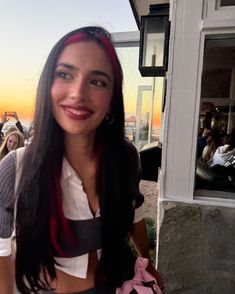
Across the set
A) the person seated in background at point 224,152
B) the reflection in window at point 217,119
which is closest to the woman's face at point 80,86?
the reflection in window at point 217,119

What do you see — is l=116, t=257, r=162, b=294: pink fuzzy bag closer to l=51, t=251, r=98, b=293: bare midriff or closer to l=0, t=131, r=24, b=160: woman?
l=51, t=251, r=98, b=293: bare midriff

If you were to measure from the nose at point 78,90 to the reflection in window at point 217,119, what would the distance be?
1560 mm

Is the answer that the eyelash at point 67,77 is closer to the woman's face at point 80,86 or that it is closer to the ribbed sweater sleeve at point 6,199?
the woman's face at point 80,86

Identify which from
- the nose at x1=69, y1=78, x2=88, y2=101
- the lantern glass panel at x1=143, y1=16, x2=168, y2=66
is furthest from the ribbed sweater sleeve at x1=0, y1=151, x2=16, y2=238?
the lantern glass panel at x1=143, y1=16, x2=168, y2=66

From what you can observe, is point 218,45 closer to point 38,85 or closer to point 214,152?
point 214,152

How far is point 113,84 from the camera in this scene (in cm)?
91

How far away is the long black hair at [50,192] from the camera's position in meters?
0.87

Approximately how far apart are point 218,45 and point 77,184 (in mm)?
1739

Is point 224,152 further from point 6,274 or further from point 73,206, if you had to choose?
point 6,274

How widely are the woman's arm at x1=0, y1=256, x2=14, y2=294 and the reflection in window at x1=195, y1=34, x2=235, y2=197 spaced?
166 centimetres

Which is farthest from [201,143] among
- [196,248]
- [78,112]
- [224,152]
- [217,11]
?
[78,112]

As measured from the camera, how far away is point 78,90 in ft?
2.76

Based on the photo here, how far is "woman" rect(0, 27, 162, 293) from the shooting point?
0.86 metres

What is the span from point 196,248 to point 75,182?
5.30 feet
